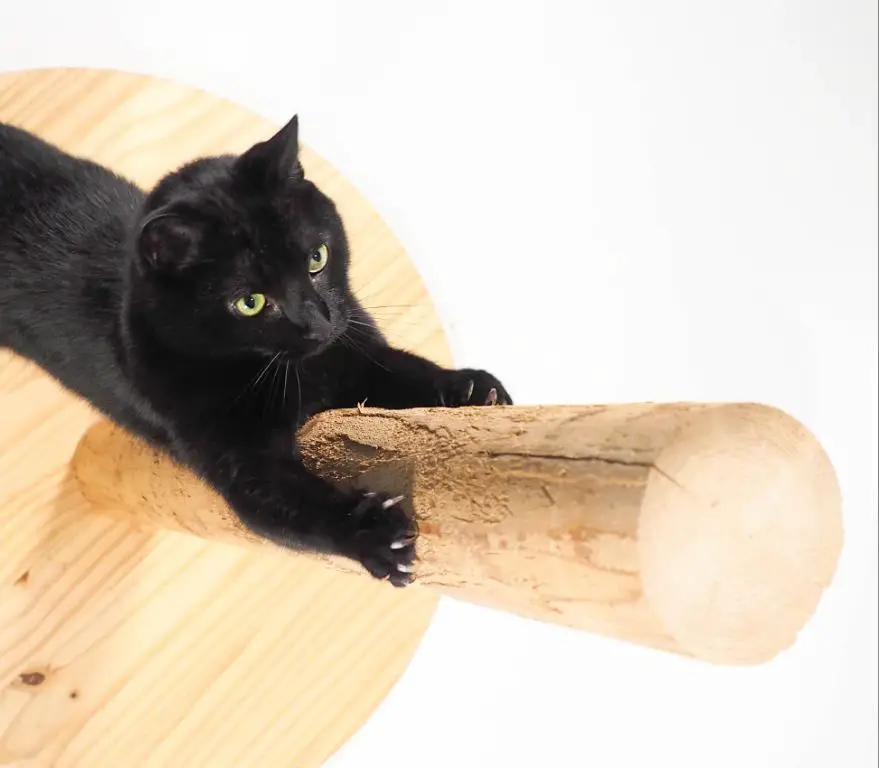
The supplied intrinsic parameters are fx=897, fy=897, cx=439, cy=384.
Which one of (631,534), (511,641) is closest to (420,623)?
(511,641)

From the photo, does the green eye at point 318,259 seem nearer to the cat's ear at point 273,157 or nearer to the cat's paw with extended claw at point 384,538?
the cat's ear at point 273,157

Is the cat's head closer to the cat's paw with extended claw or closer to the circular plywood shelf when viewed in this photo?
the cat's paw with extended claw

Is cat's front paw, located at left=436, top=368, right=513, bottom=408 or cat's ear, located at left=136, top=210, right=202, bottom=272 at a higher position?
cat's ear, located at left=136, top=210, right=202, bottom=272

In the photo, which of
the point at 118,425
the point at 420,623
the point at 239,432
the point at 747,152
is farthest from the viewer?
the point at 747,152

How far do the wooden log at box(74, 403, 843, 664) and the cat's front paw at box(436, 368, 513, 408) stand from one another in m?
0.17

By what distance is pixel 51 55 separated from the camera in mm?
941

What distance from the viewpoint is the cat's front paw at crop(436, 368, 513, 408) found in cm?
64

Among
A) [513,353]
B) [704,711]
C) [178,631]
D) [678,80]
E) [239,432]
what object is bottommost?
[704,711]

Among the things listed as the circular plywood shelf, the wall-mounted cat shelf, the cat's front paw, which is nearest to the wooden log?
the wall-mounted cat shelf

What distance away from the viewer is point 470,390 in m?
0.65

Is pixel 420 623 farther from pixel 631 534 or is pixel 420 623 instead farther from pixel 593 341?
pixel 631 534

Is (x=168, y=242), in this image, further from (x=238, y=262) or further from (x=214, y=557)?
(x=214, y=557)

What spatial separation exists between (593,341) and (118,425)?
565mm

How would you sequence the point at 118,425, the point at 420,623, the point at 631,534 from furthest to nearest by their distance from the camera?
the point at 420,623
the point at 118,425
the point at 631,534
